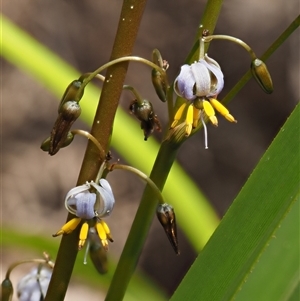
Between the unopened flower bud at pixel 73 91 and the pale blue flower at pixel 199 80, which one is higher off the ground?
the pale blue flower at pixel 199 80

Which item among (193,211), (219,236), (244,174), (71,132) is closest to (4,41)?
(193,211)

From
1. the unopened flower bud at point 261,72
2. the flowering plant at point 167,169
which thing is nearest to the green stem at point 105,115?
the flowering plant at point 167,169

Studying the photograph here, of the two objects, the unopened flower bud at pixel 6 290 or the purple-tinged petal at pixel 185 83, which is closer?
the purple-tinged petal at pixel 185 83

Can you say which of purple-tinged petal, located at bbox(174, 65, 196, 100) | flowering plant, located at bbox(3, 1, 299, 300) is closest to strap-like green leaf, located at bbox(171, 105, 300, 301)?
flowering plant, located at bbox(3, 1, 299, 300)

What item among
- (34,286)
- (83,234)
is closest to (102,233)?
(83,234)

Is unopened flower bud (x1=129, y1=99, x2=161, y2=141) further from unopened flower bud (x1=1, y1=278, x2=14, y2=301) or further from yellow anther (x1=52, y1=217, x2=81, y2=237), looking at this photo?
unopened flower bud (x1=1, y1=278, x2=14, y2=301)

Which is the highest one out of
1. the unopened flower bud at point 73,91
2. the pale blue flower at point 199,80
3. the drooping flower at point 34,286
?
the pale blue flower at point 199,80

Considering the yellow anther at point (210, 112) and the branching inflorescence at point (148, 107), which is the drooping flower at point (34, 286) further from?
the yellow anther at point (210, 112)
